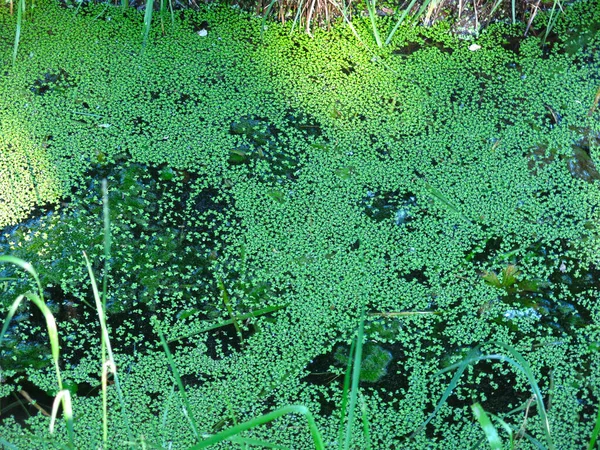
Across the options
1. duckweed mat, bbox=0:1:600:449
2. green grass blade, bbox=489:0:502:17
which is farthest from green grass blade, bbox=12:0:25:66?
green grass blade, bbox=489:0:502:17

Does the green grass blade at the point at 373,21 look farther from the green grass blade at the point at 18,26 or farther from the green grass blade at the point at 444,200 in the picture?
the green grass blade at the point at 18,26

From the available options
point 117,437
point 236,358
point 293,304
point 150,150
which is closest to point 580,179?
point 293,304

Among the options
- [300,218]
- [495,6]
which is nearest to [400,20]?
→ [495,6]

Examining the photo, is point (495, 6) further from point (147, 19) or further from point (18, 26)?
point (18, 26)

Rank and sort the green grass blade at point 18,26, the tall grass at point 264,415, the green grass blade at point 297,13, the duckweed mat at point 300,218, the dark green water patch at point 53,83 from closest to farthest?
the tall grass at point 264,415 → the duckweed mat at point 300,218 → the green grass blade at point 18,26 → the dark green water patch at point 53,83 → the green grass blade at point 297,13

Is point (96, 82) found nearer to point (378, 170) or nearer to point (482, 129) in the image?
point (378, 170)

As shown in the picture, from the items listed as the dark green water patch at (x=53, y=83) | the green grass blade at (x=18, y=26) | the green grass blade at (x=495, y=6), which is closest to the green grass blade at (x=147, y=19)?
the dark green water patch at (x=53, y=83)

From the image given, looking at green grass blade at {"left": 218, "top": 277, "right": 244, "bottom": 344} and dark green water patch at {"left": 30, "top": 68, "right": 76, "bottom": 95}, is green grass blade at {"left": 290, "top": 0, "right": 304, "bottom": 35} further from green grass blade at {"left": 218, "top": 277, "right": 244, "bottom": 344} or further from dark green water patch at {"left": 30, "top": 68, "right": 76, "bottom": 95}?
green grass blade at {"left": 218, "top": 277, "right": 244, "bottom": 344}

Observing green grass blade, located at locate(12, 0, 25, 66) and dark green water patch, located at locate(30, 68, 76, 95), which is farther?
dark green water patch, located at locate(30, 68, 76, 95)
